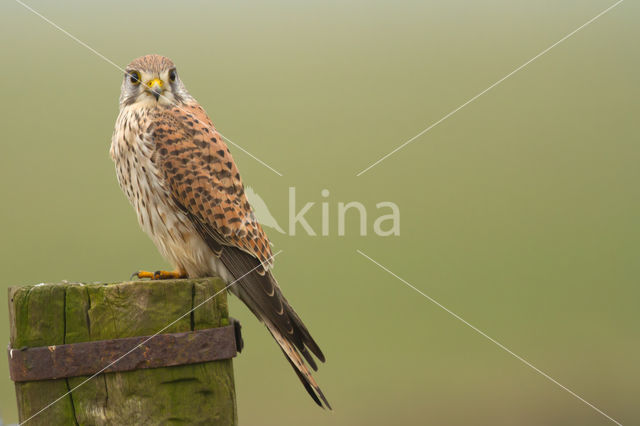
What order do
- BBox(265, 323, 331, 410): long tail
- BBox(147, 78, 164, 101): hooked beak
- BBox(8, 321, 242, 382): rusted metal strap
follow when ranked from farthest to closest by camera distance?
BBox(147, 78, 164, 101): hooked beak → BBox(265, 323, 331, 410): long tail → BBox(8, 321, 242, 382): rusted metal strap

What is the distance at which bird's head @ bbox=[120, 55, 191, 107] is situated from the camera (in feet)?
8.89

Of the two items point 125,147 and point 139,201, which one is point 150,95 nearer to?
point 125,147

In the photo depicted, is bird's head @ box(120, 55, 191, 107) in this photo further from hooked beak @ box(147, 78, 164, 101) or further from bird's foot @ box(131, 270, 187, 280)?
bird's foot @ box(131, 270, 187, 280)

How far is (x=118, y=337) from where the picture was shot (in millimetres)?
1789

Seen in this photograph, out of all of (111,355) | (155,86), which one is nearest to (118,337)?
(111,355)

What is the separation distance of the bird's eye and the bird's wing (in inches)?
8.1

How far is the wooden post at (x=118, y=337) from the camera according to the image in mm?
1753

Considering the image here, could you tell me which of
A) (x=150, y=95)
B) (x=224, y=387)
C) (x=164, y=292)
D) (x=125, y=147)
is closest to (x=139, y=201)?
(x=125, y=147)

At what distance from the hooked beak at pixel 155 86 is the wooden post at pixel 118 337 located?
1173 millimetres

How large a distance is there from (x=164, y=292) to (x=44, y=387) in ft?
1.47

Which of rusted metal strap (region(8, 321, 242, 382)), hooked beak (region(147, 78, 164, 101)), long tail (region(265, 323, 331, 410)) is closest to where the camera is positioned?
rusted metal strap (region(8, 321, 242, 382))

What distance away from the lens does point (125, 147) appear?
8.71 feet

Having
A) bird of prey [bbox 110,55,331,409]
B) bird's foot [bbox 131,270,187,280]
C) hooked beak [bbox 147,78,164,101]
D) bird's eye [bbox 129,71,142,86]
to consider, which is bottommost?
bird's foot [bbox 131,270,187,280]

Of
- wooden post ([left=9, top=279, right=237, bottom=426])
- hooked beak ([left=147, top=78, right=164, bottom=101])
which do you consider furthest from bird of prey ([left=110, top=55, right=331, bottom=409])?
wooden post ([left=9, top=279, right=237, bottom=426])
